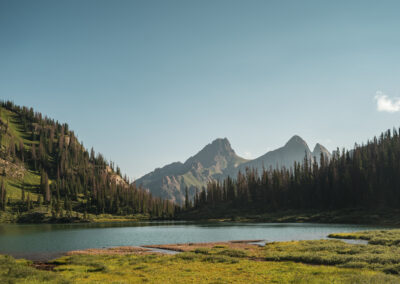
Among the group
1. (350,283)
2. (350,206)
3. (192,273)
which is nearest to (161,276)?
(192,273)

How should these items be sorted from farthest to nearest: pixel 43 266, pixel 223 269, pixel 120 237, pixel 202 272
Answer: pixel 120 237, pixel 43 266, pixel 223 269, pixel 202 272

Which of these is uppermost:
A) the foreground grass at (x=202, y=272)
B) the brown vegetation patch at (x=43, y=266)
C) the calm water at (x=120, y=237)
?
the foreground grass at (x=202, y=272)

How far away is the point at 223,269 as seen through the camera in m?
36.5

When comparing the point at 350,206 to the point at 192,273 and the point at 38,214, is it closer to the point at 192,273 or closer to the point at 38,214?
the point at 192,273

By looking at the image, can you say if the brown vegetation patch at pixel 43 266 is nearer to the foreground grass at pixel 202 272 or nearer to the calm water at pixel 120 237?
the foreground grass at pixel 202 272

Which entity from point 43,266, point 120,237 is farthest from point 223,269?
point 120,237

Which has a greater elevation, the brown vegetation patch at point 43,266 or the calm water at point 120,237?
the brown vegetation patch at point 43,266

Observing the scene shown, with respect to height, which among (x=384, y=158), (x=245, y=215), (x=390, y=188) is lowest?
(x=245, y=215)

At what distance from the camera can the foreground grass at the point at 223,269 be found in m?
29.6

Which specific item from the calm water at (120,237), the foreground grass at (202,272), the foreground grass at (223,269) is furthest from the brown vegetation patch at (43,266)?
the calm water at (120,237)

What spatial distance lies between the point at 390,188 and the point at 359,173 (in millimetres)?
18801

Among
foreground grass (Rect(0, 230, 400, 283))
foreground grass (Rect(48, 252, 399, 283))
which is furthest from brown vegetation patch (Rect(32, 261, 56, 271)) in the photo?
foreground grass (Rect(48, 252, 399, 283))

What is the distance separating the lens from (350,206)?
16325 centimetres

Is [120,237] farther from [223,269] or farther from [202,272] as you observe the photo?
[202,272]
